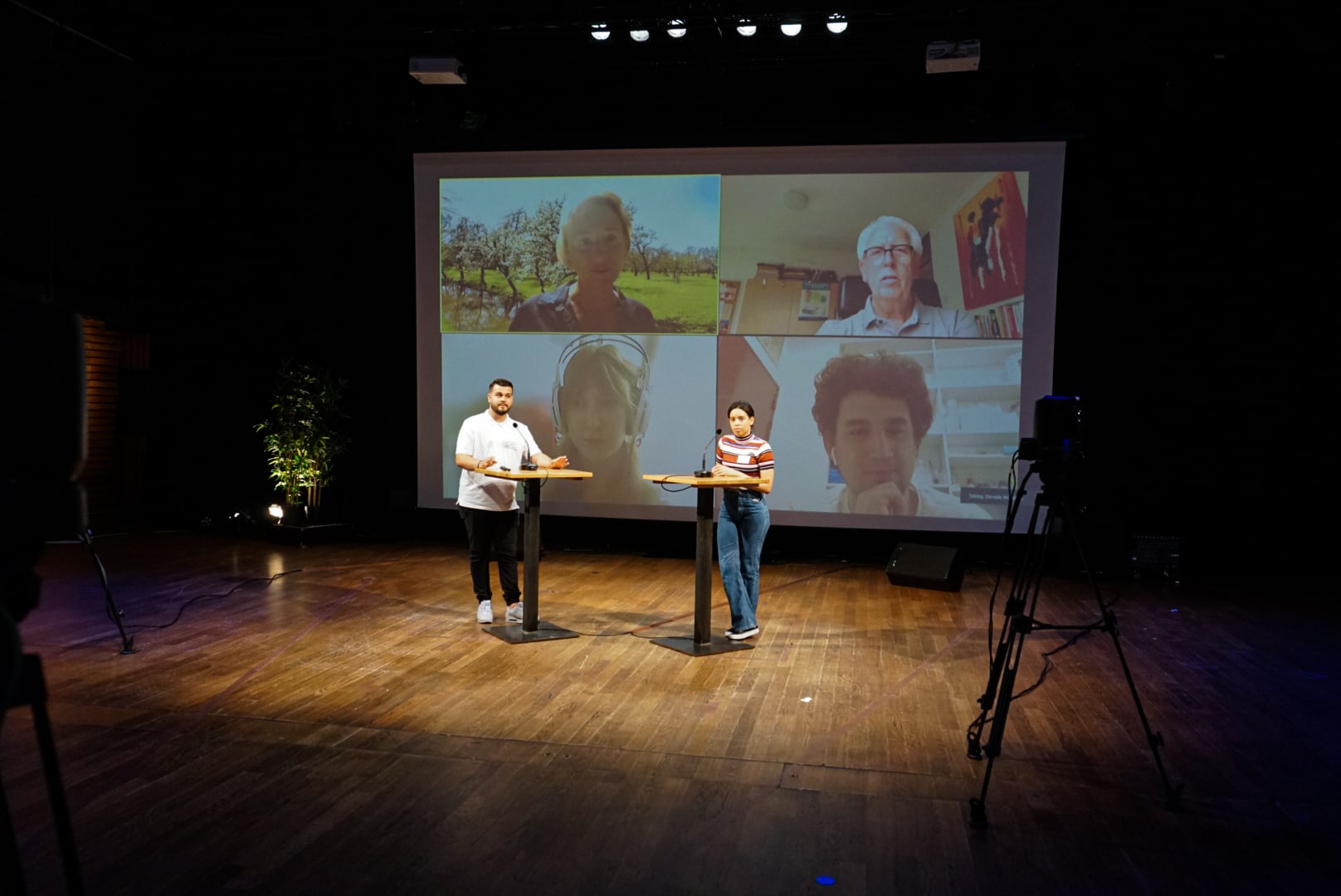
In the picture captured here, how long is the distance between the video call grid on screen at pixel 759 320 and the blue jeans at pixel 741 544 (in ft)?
→ 9.00

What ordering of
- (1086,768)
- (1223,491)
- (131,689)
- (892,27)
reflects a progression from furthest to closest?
1. (1223,491)
2. (892,27)
3. (131,689)
4. (1086,768)

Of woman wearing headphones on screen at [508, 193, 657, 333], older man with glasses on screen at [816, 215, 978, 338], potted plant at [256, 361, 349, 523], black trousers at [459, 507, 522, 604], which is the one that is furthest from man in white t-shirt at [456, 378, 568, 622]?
potted plant at [256, 361, 349, 523]

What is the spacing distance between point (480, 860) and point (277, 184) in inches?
357

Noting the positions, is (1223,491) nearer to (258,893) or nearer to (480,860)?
(480,860)

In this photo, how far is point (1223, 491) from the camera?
8445 mm

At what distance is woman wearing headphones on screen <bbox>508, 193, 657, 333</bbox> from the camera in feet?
28.8

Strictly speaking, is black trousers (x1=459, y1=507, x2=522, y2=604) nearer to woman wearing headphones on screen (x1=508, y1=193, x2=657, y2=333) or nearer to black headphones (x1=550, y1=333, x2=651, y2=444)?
black headphones (x1=550, y1=333, x2=651, y2=444)

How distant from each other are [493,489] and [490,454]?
222 millimetres

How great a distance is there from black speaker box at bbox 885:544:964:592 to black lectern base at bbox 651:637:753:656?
8.21 ft

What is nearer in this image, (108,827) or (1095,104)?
(108,827)

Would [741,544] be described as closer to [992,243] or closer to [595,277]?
[595,277]

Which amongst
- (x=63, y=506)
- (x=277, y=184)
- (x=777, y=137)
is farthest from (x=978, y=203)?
(x=63, y=506)

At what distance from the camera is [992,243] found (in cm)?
823

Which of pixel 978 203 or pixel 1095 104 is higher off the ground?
pixel 1095 104
